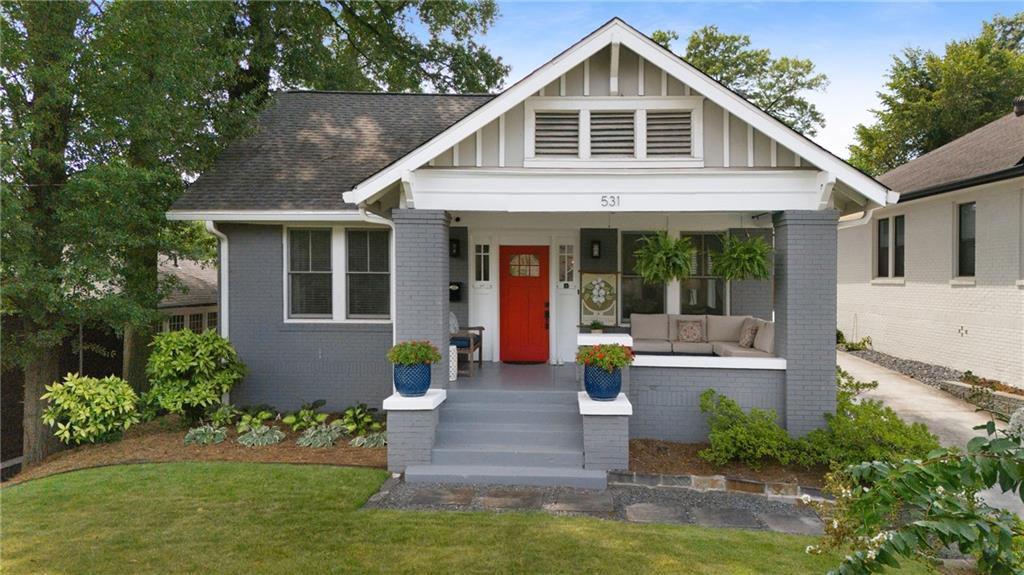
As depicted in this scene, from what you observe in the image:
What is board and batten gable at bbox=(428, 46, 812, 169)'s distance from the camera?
7.63 m

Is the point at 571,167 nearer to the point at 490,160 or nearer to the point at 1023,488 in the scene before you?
the point at 490,160

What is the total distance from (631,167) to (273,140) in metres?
7.40

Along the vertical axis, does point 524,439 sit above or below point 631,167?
below

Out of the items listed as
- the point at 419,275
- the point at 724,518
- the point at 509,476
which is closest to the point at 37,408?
the point at 419,275

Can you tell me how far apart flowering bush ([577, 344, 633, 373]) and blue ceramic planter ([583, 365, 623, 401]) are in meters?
0.06

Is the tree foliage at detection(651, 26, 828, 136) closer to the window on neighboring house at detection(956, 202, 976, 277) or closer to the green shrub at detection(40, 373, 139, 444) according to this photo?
the window on neighboring house at detection(956, 202, 976, 277)

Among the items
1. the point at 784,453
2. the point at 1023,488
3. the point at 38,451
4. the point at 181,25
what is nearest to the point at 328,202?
the point at 181,25

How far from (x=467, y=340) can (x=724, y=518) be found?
495 centimetres

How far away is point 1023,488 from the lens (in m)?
1.98

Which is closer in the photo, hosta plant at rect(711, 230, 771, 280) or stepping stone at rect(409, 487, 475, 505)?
stepping stone at rect(409, 487, 475, 505)

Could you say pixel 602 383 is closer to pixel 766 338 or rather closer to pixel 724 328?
pixel 766 338

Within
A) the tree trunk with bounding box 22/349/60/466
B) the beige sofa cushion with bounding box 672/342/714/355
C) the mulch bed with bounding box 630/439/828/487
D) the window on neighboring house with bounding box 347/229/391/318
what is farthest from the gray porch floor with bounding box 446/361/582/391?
the tree trunk with bounding box 22/349/60/466

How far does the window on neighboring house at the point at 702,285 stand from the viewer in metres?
10.3

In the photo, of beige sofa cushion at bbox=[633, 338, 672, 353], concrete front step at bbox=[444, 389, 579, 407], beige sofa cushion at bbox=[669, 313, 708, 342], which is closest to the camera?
concrete front step at bbox=[444, 389, 579, 407]
